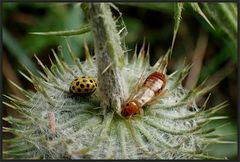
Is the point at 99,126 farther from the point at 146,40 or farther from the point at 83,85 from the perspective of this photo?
the point at 146,40

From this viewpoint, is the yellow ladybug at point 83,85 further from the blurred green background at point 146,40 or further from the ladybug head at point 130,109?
the blurred green background at point 146,40

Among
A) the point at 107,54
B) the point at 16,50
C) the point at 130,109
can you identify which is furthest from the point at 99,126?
the point at 16,50

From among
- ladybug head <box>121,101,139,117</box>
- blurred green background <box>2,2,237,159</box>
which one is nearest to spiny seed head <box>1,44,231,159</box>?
ladybug head <box>121,101,139,117</box>

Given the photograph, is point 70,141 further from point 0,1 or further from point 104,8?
point 0,1

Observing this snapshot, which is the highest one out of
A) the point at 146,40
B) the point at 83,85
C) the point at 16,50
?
the point at 146,40

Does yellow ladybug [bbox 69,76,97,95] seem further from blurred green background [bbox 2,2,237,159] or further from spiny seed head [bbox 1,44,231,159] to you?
blurred green background [bbox 2,2,237,159]

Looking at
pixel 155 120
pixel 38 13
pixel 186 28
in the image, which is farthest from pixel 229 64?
pixel 155 120

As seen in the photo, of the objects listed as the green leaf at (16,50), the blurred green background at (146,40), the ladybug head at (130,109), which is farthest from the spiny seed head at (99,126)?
the green leaf at (16,50)

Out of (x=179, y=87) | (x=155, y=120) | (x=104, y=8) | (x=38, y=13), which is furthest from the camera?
(x=38, y=13)
